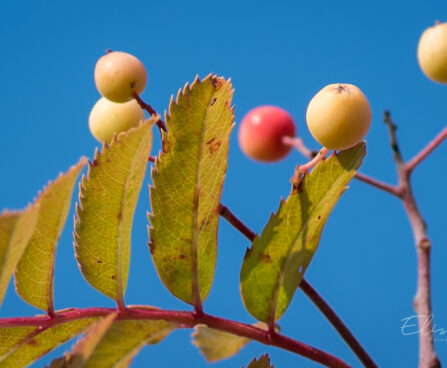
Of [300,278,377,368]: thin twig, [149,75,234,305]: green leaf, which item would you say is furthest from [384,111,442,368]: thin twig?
[149,75,234,305]: green leaf

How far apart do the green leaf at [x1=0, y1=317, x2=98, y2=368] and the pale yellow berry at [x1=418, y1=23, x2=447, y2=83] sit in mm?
781

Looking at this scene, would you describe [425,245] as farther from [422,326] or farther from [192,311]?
[192,311]

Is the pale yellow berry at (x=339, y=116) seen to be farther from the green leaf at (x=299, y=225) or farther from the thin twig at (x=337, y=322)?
the thin twig at (x=337, y=322)

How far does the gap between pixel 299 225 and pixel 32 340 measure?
30cm

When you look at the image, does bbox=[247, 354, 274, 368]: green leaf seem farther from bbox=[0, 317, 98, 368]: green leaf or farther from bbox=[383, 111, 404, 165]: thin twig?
bbox=[383, 111, 404, 165]: thin twig

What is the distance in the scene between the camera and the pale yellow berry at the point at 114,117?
2.92 feet

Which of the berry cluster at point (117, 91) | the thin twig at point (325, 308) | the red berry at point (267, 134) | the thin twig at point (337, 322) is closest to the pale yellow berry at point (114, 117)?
the berry cluster at point (117, 91)

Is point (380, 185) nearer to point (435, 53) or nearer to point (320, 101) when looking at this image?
point (435, 53)

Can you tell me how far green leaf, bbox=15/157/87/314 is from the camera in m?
0.56

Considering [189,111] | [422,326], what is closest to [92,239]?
[189,111]

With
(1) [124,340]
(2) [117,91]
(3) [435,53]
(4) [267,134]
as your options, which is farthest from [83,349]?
(4) [267,134]

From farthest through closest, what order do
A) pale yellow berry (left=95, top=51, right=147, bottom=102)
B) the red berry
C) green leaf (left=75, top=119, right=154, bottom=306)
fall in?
the red berry
pale yellow berry (left=95, top=51, right=147, bottom=102)
green leaf (left=75, top=119, right=154, bottom=306)

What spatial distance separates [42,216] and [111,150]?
93mm

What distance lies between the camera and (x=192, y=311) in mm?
641
